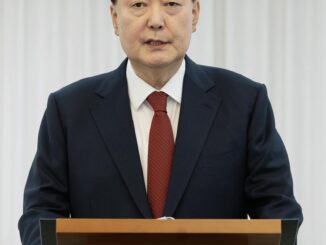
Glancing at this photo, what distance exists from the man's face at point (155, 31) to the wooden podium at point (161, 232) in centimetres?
67

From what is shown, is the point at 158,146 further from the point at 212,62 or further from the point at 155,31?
the point at 212,62

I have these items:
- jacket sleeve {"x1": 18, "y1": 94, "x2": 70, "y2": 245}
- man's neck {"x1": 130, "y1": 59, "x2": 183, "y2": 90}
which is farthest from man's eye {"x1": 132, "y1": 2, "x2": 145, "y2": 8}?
jacket sleeve {"x1": 18, "y1": 94, "x2": 70, "y2": 245}

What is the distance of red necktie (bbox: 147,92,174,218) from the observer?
1916mm

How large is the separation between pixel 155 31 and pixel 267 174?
0.44 m

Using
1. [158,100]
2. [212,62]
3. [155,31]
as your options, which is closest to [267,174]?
[158,100]

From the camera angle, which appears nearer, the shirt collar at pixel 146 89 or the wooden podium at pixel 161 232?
the wooden podium at pixel 161 232

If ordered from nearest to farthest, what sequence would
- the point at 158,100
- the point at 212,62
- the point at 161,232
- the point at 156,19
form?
the point at 161,232 < the point at 156,19 < the point at 158,100 < the point at 212,62

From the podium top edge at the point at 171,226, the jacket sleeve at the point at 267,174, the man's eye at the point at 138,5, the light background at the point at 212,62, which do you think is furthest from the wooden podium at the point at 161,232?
the light background at the point at 212,62

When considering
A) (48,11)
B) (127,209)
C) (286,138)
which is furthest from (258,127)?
(48,11)

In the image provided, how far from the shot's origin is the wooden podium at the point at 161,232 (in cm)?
133

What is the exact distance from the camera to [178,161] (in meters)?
1.93

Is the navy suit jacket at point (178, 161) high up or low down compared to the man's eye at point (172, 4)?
down

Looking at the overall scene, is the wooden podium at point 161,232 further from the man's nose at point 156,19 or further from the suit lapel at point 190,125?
the man's nose at point 156,19

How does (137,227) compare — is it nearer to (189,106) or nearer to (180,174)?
(180,174)
